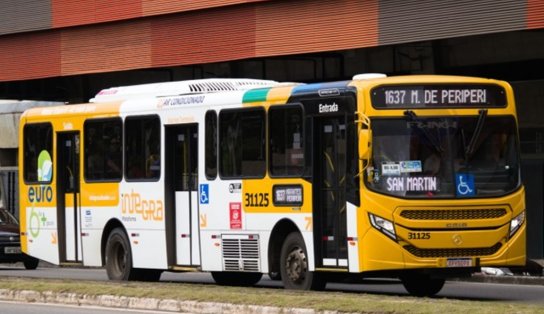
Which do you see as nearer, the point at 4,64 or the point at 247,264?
the point at 247,264

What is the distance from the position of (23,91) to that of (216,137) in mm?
22116

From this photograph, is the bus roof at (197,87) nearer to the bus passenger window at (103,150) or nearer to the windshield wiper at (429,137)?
the bus passenger window at (103,150)

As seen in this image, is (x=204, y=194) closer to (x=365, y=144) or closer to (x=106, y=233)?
(x=106, y=233)

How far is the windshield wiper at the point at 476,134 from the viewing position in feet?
60.3

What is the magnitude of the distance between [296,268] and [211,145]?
110 inches

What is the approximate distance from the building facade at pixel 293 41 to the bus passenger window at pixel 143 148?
7089 millimetres

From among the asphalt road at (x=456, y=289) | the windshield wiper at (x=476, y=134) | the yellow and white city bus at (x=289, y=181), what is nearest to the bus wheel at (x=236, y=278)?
the yellow and white city bus at (x=289, y=181)

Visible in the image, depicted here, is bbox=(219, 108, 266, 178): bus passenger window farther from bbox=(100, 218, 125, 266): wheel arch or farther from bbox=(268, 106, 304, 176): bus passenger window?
bbox=(100, 218, 125, 266): wheel arch

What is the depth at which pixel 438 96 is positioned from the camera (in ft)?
61.1

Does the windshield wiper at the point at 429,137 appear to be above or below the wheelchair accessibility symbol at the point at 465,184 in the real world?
above

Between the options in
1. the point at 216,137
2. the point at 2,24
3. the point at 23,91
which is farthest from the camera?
the point at 23,91

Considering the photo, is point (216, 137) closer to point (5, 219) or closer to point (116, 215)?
point (116, 215)

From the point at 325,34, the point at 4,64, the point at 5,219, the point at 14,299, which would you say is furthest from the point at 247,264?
the point at 4,64

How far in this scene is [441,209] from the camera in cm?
1811
